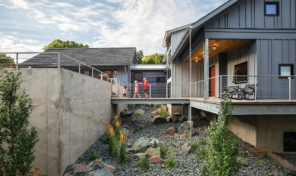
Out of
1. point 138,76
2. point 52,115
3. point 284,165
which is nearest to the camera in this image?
point 52,115

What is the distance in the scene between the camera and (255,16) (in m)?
7.08

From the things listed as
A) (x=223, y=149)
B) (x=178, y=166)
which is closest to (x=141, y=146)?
(x=178, y=166)

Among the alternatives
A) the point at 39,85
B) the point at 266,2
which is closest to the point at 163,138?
the point at 39,85

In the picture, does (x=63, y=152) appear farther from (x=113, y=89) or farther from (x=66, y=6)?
(x=66, y=6)

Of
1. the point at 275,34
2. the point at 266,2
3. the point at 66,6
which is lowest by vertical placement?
the point at 275,34

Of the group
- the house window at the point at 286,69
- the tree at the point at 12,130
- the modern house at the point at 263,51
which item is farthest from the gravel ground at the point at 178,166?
the house window at the point at 286,69

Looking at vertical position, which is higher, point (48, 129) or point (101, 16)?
point (101, 16)

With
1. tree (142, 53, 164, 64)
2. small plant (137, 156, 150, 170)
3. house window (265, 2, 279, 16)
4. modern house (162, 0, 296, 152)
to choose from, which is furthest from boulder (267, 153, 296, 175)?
tree (142, 53, 164, 64)

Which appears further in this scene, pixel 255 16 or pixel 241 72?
pixel 241 72

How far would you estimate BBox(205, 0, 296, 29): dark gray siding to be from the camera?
6.97 meters

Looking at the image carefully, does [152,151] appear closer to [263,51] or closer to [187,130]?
[187,130]

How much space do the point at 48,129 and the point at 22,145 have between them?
105cm

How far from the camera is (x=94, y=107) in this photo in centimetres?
738

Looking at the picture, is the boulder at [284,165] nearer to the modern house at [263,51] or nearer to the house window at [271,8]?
the modern house at [263,51]
